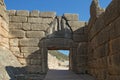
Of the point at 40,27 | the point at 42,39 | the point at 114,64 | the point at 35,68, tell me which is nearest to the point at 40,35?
the point at 42,39

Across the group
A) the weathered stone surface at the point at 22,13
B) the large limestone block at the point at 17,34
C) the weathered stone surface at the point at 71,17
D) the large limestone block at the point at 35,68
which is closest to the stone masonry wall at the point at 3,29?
the large limestone block at the point at 17,34

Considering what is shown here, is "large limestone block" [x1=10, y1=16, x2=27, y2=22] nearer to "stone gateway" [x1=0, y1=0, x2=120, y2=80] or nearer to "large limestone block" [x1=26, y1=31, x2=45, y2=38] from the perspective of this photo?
"stone gateway" [x1=0, y1=0, x2=120, y2=80]

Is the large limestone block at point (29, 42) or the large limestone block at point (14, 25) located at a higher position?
the large limestone block at point (14, 25)

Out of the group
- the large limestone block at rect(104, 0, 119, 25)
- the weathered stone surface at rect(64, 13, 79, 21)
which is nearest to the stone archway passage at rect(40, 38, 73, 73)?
the weathered stone surface at rect(64, 13, 79, 21)

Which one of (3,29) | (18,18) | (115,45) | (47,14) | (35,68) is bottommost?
(35,68)

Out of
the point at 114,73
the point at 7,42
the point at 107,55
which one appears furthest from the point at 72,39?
the point at 114,73

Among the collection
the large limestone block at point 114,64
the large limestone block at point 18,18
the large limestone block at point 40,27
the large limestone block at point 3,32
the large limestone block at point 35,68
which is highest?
the large limestone block at point 18,18

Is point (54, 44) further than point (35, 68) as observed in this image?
Yes

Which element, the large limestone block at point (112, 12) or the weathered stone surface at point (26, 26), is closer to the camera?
the large limestone block at point (112, 12)

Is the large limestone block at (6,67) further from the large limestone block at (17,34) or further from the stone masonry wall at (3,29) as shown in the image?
the large limestone block at (17,34)

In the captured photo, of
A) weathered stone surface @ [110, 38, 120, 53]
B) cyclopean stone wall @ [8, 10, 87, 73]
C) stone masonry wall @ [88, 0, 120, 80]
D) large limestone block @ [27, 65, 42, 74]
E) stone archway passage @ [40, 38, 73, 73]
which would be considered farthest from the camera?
stone archway passage @ [40, 38, 73, 73]

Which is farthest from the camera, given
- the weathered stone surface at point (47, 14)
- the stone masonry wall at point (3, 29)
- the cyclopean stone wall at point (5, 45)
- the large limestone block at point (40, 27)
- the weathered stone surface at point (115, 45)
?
the weathered stone surface at point (47, 14)

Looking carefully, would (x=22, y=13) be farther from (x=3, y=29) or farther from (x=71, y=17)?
(x=71, y=17)

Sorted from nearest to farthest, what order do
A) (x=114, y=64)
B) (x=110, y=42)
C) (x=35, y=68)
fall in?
1. (x=114, y=64)
2. (x=110, y=42)
3. (x=35, y=68)
